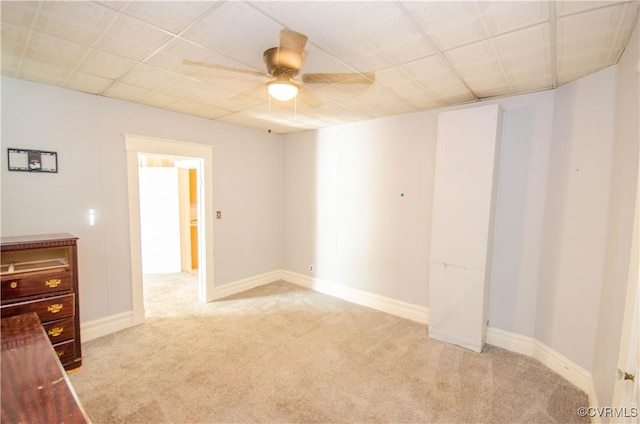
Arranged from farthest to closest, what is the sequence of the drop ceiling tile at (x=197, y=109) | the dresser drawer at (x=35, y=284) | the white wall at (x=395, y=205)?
the drop ceiling tile at (x=197, y=109) < the white wall at (x=395, y=205) < the dresser drawer at (x=35, y=284)

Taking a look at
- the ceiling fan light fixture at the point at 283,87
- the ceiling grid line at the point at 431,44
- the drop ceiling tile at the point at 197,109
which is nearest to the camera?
the ceiling grid line at the point at 431,44

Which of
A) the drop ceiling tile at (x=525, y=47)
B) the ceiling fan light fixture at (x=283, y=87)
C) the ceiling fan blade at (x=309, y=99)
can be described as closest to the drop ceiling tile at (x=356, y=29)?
the ceiling fan light fixture at (x=283, y=87)

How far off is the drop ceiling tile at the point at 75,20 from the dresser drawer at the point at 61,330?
215 cm

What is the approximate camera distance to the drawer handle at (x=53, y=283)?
2289mm

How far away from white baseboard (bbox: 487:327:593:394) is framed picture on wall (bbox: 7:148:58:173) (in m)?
4.60

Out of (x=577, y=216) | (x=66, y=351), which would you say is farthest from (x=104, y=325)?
(x=577, y=216)

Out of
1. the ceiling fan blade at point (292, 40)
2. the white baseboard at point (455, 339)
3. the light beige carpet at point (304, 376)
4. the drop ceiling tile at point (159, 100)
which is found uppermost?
the drop ceiling tile at point (159, 100)

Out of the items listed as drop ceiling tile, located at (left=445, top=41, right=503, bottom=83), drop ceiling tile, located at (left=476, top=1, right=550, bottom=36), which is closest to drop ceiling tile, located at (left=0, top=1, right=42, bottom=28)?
drop ceiling tile, located at (left=476, top=1, right=550, bottom=36)

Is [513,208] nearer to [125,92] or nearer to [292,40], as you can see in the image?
[292,40]

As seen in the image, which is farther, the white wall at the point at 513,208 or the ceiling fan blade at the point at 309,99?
the ceiling fan blade at the point at 309,99

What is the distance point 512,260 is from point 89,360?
4.09 meters

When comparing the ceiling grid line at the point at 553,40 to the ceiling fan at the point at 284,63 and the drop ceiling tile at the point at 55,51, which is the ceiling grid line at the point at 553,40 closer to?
the ceiling fan at the point at 284,63

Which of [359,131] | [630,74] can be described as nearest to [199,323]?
[359,131]

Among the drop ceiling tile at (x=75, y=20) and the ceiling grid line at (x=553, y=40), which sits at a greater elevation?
the ceiling grid line at (x=553, y=40)
